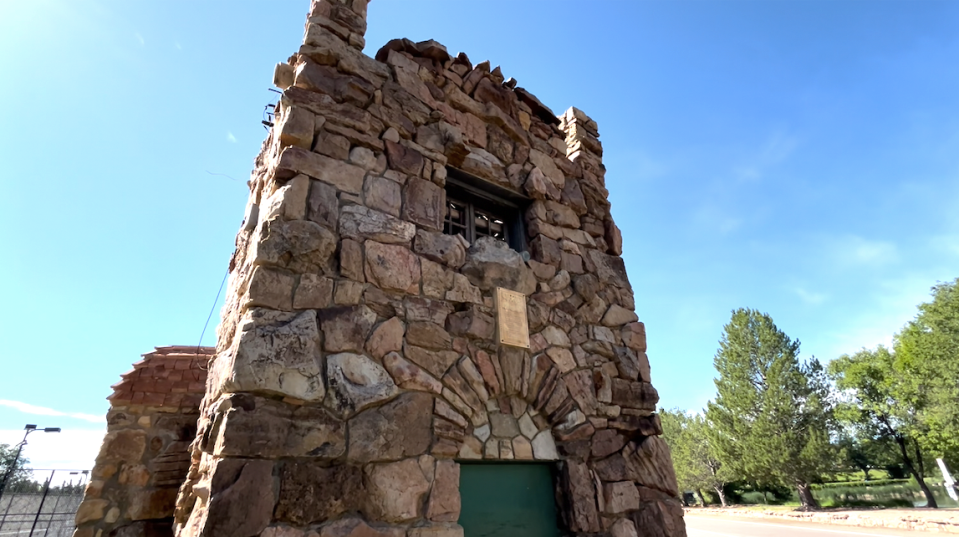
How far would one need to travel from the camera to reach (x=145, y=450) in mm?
3258

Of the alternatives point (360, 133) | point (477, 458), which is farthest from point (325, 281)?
point (477, 458)

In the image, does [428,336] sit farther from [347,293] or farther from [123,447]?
[123,447]

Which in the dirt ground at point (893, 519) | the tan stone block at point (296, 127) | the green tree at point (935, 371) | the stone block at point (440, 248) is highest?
the green tree at point (935, 371)

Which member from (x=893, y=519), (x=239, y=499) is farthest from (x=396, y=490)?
(x=893, y=519)

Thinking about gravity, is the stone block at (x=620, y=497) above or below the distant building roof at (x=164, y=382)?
below

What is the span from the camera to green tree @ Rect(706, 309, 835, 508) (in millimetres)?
21266

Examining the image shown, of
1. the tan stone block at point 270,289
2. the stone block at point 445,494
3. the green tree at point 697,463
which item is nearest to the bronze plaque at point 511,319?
the stone block at point 445,494

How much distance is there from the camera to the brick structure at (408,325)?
83.9 inches

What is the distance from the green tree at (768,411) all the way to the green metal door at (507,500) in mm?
23845

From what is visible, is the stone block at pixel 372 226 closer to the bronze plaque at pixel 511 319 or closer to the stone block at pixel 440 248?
the stone block at pixel 440 248

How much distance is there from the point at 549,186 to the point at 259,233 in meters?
2.52

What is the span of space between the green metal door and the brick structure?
0.08 m

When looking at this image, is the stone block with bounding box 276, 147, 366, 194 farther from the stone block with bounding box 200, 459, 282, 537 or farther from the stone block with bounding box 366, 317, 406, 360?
the stone block with bounding box 200, 459, 282, 537

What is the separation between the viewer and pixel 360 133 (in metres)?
3.00
